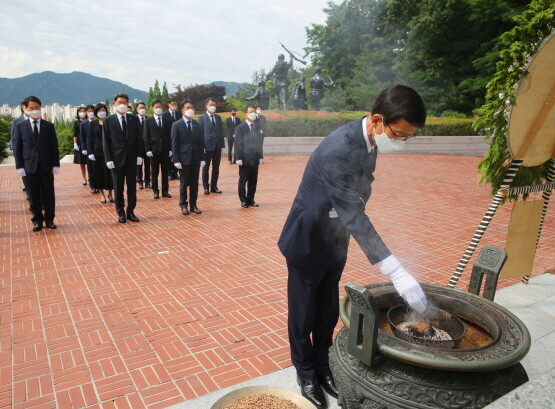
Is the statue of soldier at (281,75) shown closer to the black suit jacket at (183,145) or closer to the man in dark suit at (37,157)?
the black suit jacket at (183,145)

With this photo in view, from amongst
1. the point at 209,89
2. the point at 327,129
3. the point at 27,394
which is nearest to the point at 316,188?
the point at 27,394

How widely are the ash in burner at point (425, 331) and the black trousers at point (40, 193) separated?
20.7ft

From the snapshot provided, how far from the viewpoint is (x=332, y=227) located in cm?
235

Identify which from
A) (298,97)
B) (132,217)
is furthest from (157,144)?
(298,97)

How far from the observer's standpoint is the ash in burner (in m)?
2.12

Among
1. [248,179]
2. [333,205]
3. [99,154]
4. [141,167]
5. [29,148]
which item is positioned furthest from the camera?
[141,167]

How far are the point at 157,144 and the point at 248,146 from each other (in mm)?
2600

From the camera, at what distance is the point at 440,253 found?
554cm

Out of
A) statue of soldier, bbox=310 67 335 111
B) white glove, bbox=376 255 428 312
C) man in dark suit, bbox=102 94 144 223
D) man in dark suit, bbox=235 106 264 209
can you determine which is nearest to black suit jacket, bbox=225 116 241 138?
man in dark suit, bbox=235 106 264 209

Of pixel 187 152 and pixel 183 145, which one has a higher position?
pixel 183 145

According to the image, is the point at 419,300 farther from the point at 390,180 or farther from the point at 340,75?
the point at 340,75

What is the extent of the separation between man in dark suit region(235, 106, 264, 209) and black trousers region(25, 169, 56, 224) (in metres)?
3.33

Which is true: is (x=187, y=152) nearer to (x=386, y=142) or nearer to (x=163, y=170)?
(x=163, y=170)

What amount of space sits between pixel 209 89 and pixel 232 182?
2865 centimetres
